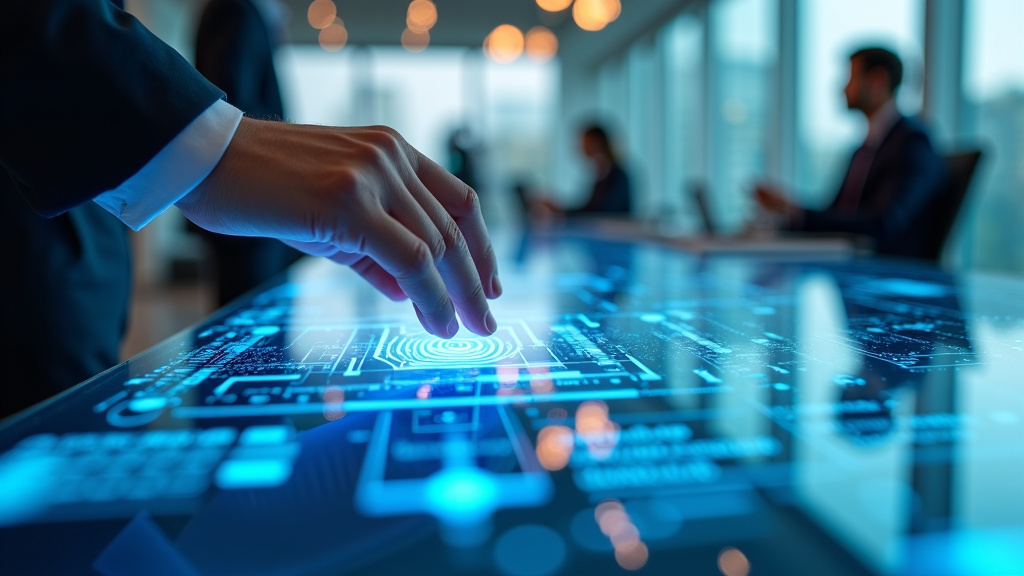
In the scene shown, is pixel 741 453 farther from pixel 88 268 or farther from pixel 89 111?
pixel 88 268

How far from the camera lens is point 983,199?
3.49m

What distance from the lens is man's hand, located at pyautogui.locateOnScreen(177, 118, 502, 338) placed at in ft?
1.65

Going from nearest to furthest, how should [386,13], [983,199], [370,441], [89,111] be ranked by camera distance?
[370,441] → [89,111] → [983,199] → [386,13]

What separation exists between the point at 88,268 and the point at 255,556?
31.7 inches

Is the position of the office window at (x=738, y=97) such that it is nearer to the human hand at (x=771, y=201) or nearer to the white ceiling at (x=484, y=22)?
the white ceiling at (x=484, y=22)

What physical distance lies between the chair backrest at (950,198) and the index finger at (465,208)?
207 cm

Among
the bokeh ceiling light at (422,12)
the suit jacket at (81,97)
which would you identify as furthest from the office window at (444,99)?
the suit jacket at (81,97)

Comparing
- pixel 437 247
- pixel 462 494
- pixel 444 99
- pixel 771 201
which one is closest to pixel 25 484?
pixel 462 494

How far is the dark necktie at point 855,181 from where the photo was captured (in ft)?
9.14

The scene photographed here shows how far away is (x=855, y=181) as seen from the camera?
288cm

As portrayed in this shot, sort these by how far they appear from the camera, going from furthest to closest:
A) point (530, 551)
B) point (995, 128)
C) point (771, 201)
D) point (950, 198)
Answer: point (995, 128), point (771, 201), point (950, 198), point (530, 551)

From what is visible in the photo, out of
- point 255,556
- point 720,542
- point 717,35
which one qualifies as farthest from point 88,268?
point 717,35

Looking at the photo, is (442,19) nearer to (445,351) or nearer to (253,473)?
(445,351)

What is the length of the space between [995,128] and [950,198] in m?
1.57
